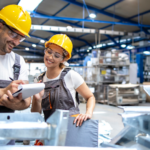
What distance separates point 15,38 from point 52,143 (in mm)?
1154

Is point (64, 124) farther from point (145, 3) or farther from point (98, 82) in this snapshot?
point (145, 3)

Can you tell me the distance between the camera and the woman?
1.92 metres

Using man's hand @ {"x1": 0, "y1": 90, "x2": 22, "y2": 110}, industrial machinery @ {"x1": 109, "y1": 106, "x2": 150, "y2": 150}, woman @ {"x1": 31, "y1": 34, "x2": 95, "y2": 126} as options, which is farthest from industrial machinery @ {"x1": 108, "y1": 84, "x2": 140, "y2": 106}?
industrial machinery @ {"x1": 109, "y1": 106, "x2": 150, "y2": 150}

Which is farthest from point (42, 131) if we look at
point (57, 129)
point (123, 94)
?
point (123, 94)

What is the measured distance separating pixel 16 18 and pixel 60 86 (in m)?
0.82

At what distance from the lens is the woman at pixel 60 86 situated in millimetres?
1924

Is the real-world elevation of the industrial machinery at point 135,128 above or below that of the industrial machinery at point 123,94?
above

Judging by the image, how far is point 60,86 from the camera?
1.96 m

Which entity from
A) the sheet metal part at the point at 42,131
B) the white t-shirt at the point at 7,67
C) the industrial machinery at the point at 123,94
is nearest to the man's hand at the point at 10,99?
the white t-shirt at the point at 7,67

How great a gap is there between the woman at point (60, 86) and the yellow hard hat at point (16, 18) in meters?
0.55

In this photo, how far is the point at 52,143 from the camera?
0.58 metres

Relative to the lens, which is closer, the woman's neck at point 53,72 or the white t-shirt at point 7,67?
the white t-shirt at point 7,67

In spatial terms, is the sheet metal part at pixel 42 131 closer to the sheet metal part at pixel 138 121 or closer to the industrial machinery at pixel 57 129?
the industrial machinery at pixel 57 129

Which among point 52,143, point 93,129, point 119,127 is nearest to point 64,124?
point 52,143
